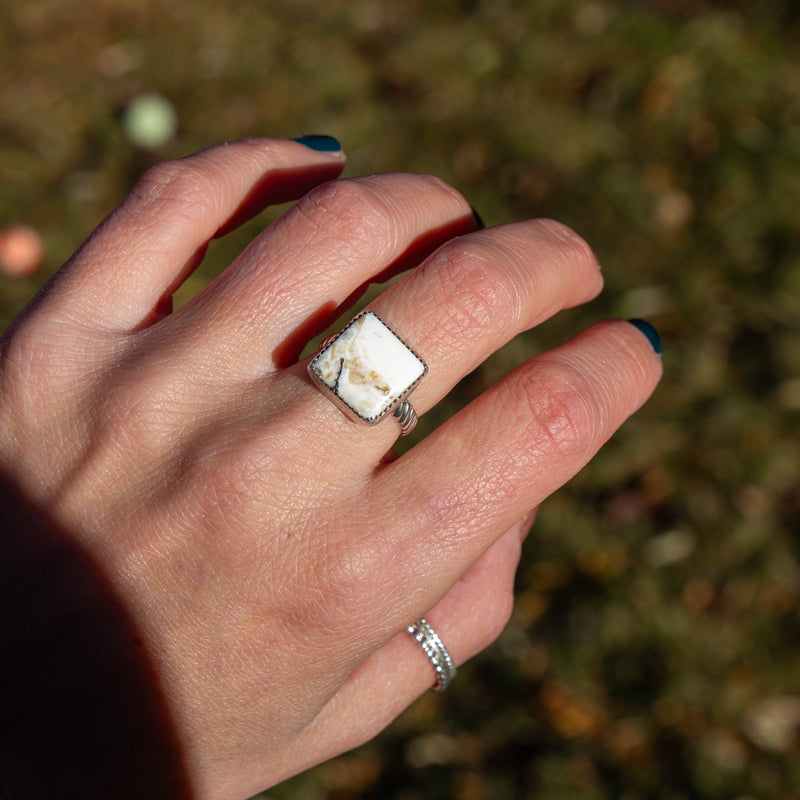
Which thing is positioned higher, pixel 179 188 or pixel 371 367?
pixel 179 188

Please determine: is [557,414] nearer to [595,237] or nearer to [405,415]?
[405,415]

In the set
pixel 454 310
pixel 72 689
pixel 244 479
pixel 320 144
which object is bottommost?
pixel 72 689

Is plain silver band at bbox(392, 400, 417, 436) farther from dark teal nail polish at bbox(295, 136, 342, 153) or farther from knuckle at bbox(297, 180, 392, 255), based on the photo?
dark teal nail polish at bbox(295, 136, 342, 153)

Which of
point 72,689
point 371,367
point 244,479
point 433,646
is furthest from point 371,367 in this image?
point 72,689

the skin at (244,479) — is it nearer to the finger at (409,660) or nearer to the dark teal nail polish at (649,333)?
the finger at (409,660)

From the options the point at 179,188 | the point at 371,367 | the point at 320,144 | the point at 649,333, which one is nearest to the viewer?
the point at 371,367

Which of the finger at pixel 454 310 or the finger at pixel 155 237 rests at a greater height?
the finger at pixel 155 237

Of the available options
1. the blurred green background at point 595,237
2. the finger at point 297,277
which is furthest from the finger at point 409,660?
the blurred green background at point 595,237
